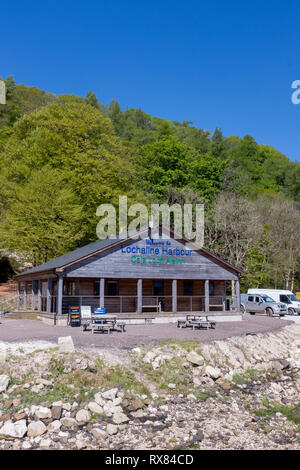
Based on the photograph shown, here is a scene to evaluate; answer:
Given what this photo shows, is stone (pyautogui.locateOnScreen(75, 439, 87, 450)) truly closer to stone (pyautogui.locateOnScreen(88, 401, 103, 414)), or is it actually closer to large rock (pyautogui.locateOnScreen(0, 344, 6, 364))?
stone (pyautogui.locateOnScreen(88, 401, 103, 414))

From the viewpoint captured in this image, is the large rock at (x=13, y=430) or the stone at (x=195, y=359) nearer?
the large rock at (x=13, y=430)

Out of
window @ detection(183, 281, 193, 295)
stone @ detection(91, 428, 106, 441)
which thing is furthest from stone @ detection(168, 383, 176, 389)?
window @ detection(183, 281, 193, 295)

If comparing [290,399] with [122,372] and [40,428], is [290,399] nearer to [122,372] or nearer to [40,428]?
[122,372]

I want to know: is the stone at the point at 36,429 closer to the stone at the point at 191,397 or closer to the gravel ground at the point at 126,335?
the stone at the point at 191,397

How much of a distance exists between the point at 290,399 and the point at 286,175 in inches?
2427

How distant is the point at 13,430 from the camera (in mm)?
10047

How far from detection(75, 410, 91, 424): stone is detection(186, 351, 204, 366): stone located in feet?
17.7

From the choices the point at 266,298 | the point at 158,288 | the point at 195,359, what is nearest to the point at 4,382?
the point at 195,359

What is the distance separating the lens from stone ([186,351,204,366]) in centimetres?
1553

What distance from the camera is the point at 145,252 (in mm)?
26328

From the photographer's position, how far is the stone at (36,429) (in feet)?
33.0

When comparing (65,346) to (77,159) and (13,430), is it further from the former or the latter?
(77,159)

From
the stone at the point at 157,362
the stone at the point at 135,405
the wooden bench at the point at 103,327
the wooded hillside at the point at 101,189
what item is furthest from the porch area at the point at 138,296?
the stone at the point at 135,405

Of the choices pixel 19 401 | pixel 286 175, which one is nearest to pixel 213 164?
pixel 286 175
